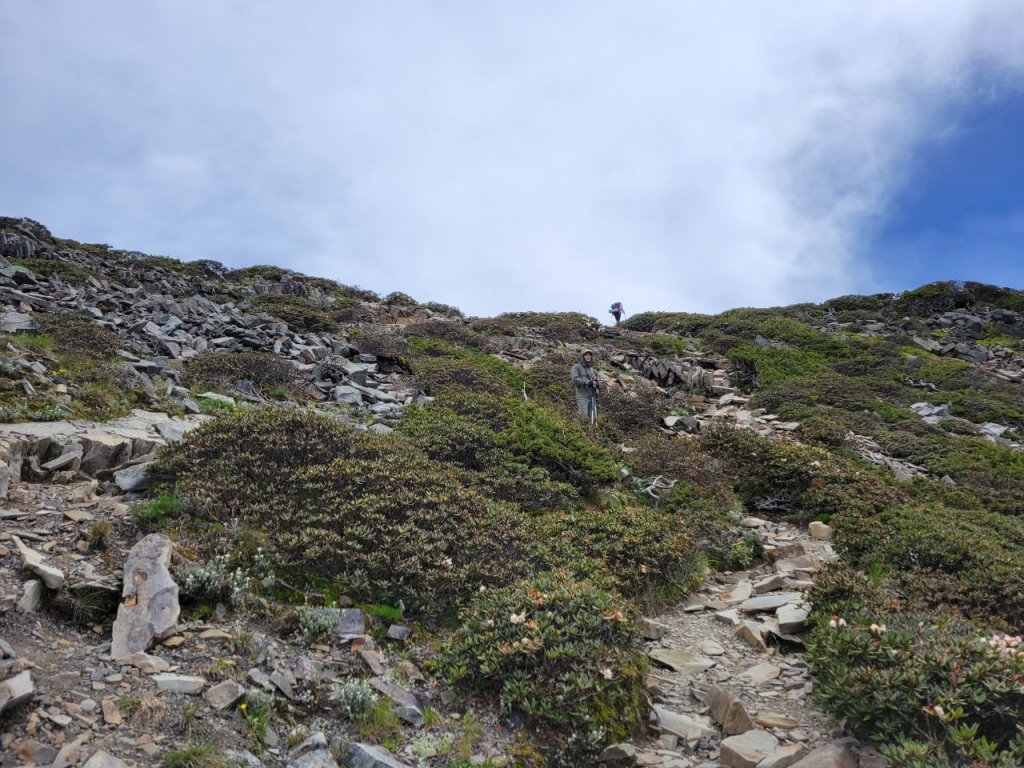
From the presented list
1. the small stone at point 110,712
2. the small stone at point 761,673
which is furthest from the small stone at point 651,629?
the small stone at point 110,712

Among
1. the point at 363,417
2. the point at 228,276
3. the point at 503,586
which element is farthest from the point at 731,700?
the point at 228,276

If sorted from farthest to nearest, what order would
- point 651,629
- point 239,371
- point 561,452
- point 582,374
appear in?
point 582,374 < point 239,371 < point 561,452 < point 651,629

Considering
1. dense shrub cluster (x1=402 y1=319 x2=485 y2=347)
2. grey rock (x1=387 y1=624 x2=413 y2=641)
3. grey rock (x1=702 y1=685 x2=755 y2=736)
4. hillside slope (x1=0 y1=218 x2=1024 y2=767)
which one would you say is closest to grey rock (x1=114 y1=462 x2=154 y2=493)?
A: hillside slope (x1=0 y1=218 x2=1024 y2=767)

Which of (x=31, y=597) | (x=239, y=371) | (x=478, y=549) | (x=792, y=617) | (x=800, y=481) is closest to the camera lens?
(x=31, y=597)

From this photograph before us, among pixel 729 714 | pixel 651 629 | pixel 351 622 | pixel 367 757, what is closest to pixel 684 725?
pixel 729 714

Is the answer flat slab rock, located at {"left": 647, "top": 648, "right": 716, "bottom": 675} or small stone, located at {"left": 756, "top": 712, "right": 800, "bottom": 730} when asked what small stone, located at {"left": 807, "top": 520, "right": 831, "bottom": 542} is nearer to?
flat slab rock, located at {"left": 647, "top": 648, "right": 716, "bottom": 675}

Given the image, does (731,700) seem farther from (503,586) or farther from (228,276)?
(228,276)

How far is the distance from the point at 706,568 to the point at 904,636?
4.28 meters

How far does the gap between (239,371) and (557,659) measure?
40.1 ft

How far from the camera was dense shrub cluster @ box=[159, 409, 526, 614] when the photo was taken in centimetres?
677

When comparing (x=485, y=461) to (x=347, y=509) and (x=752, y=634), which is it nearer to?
(x=347, y=509)

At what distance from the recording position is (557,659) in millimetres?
5520

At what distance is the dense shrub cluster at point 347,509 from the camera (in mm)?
6766

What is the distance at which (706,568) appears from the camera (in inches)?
366
